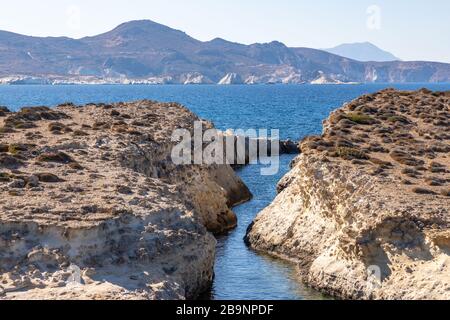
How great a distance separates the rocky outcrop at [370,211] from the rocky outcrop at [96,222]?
7.44m

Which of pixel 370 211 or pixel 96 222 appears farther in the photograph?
pixel 370 211

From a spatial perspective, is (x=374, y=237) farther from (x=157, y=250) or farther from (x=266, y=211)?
(x=266, y=211)

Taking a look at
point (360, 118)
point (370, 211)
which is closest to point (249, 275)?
point (370, 211)

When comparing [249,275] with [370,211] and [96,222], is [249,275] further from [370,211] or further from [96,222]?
[96,222]

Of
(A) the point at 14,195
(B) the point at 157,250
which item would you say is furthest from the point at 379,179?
(A) the point at 14,195

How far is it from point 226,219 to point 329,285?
19438 millimetres

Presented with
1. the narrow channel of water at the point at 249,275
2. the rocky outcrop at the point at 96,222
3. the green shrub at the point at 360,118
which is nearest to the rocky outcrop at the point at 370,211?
the green shrub at the point at 360,118

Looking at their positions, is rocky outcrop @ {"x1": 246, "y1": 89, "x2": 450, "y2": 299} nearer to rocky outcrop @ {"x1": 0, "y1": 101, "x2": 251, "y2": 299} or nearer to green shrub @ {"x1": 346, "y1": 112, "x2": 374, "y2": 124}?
green shrub @ {"x1": 346, "y1": 112, "x2": 374, "y2": 124}

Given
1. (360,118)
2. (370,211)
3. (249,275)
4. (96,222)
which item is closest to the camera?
(96,222)

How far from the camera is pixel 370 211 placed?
39812mm

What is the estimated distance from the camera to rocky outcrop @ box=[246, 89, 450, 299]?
36.5 m

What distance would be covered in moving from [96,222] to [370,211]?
15292mm

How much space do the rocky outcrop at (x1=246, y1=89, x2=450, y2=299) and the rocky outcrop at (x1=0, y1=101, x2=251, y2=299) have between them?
7435mm

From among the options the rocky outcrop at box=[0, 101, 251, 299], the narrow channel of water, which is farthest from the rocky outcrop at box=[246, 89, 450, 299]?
the rocky outcrop at box=[0, 101, 251, 299]
